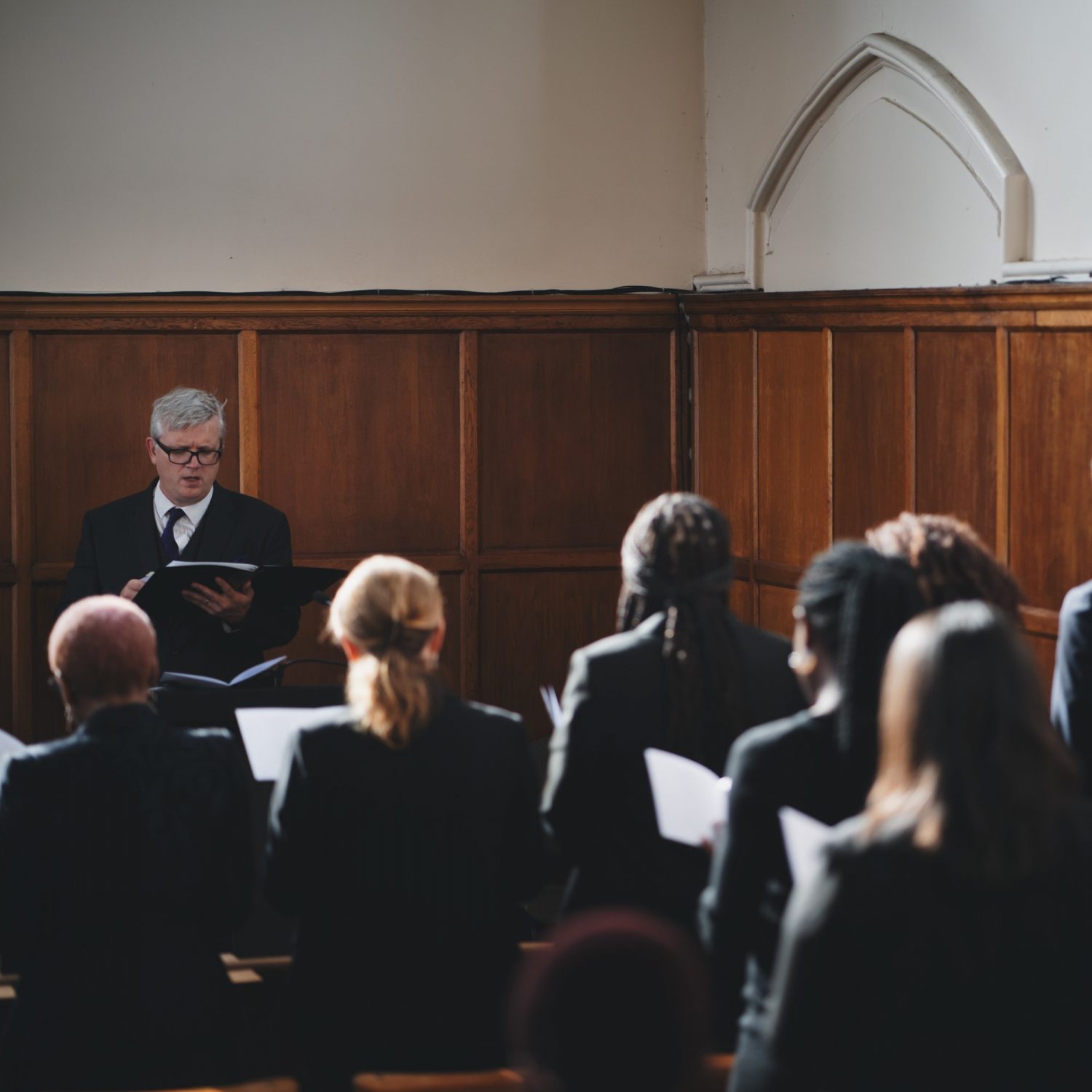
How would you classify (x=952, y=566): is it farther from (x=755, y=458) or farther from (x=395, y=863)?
(x=755, y=458)

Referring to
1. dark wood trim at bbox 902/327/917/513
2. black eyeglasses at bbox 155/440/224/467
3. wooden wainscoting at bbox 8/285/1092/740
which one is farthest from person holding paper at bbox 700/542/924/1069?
wooden wainscoting at bbox 8/285/1092/740

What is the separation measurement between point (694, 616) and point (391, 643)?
58 cm

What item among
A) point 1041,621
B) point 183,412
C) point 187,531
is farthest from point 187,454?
point 1041,621

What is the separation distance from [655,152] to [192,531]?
307 centimetres

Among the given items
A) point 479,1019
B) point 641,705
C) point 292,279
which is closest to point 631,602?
point 641,705

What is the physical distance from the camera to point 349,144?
22.1 feet

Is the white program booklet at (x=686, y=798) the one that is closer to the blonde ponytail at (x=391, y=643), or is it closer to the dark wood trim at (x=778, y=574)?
the blonde ponytail at (x=391, y=643)

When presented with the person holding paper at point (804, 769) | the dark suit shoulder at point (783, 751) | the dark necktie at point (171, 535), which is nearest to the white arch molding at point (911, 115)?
the dark necktie at point (171, 535)

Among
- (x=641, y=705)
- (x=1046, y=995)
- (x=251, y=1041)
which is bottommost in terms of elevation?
(x=251, y=1041)

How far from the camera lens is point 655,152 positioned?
7.00 metres

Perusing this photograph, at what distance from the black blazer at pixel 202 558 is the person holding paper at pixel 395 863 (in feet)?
6.88

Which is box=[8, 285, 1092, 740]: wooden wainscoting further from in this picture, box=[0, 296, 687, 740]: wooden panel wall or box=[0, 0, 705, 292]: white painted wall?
box=[0, 0, 705, 292]: white painted wall

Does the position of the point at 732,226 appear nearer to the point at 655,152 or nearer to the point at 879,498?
the point at 655,152

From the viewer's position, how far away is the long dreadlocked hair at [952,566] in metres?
2.74
